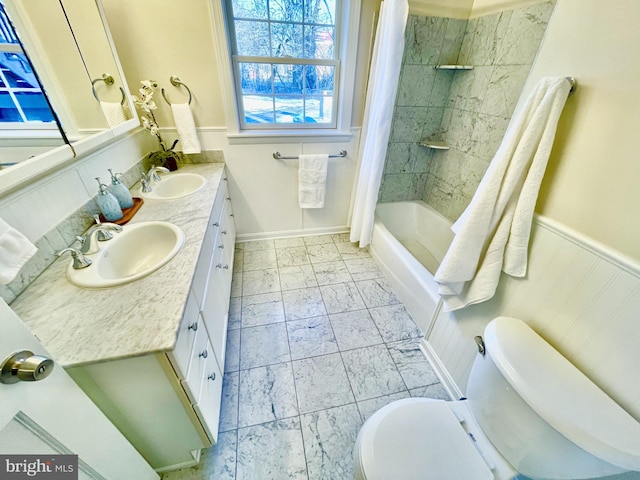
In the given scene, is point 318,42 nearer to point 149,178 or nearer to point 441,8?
point 441,8

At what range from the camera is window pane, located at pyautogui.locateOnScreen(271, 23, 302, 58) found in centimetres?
178

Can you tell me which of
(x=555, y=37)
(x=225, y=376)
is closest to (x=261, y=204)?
(x=225, y=376)

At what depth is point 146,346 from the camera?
0.66 metres

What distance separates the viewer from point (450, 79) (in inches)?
77.4

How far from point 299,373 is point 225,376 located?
0.40 m

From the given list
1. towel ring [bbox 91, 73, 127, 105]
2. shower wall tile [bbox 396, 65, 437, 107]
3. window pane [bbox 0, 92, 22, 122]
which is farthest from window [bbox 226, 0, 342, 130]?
window pane [bbox 0, 92, 22, 122]

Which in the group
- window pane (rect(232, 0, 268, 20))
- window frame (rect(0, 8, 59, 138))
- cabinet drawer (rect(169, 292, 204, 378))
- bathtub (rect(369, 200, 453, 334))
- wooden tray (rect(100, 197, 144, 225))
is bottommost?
bathtub (rect(369, 200, 453, 334))

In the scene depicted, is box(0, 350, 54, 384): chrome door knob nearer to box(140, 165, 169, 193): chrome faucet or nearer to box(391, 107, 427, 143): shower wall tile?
box(140, 165, 169, 193): chrome faucet

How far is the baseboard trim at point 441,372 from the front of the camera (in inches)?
51.6

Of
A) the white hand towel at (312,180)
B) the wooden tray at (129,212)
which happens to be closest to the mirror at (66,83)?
the wooden tray at (129,212)

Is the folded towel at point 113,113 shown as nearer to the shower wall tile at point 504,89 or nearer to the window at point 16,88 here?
the window at point 16,88

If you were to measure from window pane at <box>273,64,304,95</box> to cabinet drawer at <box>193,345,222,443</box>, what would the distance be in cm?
189

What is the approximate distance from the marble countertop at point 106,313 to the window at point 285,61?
4.89 feet

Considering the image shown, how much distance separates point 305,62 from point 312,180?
87cm
